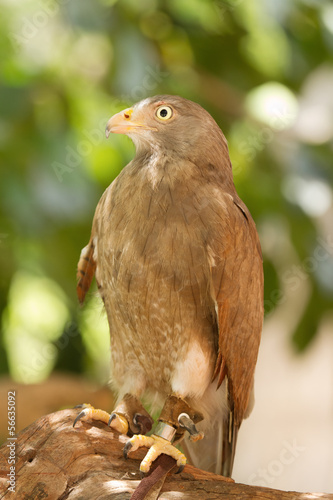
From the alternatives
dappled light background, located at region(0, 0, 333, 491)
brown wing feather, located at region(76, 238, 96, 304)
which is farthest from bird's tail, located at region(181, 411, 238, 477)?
dappled light background, located at region(0, 0, 333, 491)

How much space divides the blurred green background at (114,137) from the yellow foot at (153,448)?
3.46 feet

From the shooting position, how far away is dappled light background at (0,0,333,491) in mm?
3260

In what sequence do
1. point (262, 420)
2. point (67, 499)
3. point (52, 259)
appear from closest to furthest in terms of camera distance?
point (67, 499) < point (52, 259) < point (262, 420)

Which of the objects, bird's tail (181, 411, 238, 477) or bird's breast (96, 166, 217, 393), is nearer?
bird's breast (96, 166, 217, 393)

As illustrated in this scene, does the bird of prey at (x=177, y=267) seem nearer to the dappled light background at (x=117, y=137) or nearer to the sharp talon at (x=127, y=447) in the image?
the sharp talon at (x=127, y=447)

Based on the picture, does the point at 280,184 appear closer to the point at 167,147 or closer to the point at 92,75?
the point at 92,75

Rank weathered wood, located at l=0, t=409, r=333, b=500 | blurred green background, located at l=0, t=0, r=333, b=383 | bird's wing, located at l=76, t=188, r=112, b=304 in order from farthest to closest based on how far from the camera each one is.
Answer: blurred green background, located at l=0, t=0, r=333, b=383
bird's wing, located at l=76, t=188, r=112, b=304
weathered wood, located at l=0, t=409, r=333, b=500

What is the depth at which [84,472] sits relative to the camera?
6.64 feet

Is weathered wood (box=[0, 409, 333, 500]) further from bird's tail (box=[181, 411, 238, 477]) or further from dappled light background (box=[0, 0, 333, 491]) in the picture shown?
dappled light background (box=[0, 0, 333, 491])

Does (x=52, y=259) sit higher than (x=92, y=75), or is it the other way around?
(x=92, y=75)

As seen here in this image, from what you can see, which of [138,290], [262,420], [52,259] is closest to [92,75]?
[52,259]

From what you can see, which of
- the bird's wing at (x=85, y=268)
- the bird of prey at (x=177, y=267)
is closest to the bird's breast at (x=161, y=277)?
the bird of prey at (x=177, y=267)

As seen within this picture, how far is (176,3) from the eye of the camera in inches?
137

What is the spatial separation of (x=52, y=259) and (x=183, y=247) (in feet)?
4.62
